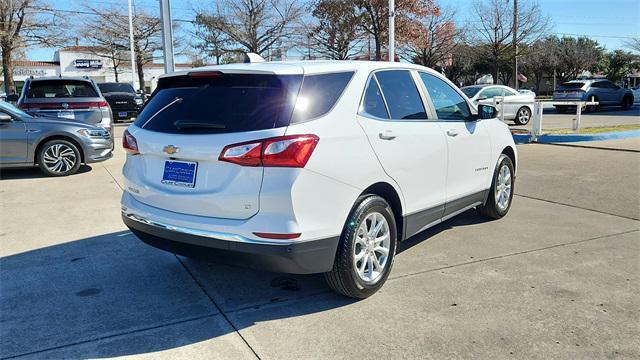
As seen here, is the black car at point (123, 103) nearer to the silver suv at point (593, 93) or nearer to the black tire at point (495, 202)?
the silver suv at point (593, 93)

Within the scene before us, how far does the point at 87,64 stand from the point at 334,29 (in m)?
38.2

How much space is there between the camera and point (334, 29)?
99.6ft

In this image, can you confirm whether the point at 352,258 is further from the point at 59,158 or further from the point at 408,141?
the point at 59,158

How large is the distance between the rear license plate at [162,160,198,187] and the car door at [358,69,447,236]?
1.23 metres

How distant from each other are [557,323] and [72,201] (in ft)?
20.5

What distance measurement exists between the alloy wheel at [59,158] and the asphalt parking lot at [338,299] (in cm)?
308

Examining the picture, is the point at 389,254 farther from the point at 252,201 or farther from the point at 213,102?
the point at 213,102

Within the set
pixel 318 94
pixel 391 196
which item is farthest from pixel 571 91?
pixel 318 94

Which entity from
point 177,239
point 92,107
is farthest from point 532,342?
point 92,107

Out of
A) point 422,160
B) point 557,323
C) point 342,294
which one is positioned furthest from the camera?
point 422,160

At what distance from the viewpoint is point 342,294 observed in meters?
3.85

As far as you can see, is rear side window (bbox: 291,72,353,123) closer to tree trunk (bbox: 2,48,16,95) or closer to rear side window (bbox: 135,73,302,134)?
rear side window (bbox: 135,73,302,134)

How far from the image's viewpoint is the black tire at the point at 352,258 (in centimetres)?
362

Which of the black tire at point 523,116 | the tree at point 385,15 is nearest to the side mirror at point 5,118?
the black tire at point 523,116
